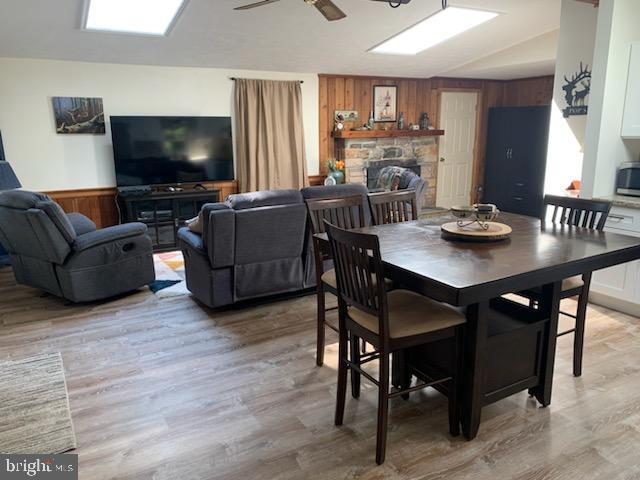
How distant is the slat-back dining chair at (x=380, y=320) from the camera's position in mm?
2051

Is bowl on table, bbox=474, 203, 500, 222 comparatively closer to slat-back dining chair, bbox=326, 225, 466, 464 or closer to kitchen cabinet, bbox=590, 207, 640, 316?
slat-back dining chair, bbox=326, 225, 466, 464

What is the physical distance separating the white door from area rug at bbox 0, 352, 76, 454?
6747 mm

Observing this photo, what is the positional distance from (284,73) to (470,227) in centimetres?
499

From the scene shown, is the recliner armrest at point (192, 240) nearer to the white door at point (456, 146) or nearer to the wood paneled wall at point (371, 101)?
the wood paneled wall at point (371, 101)

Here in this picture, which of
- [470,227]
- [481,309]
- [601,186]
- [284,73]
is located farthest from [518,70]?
[481,309]

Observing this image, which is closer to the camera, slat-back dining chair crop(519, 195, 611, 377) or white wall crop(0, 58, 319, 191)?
slat-back dining chair crop(519, 195, 611, 377)

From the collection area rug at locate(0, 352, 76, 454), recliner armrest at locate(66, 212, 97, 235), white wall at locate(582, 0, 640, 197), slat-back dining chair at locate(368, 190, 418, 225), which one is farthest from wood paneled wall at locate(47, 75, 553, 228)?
white wall at locate(582, 0, 640, 197)

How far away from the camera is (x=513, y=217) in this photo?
3189mm

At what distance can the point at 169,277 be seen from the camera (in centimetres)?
491

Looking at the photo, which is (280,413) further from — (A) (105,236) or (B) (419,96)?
(B) (419,96)

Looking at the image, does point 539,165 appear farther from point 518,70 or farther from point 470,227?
point 470,227

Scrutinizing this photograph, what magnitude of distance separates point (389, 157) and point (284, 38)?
2.79 metres

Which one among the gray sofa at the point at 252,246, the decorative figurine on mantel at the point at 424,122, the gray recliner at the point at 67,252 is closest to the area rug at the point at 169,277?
the gray recliner at the point at 67,252

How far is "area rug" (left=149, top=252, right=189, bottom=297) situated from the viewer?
446 cm
